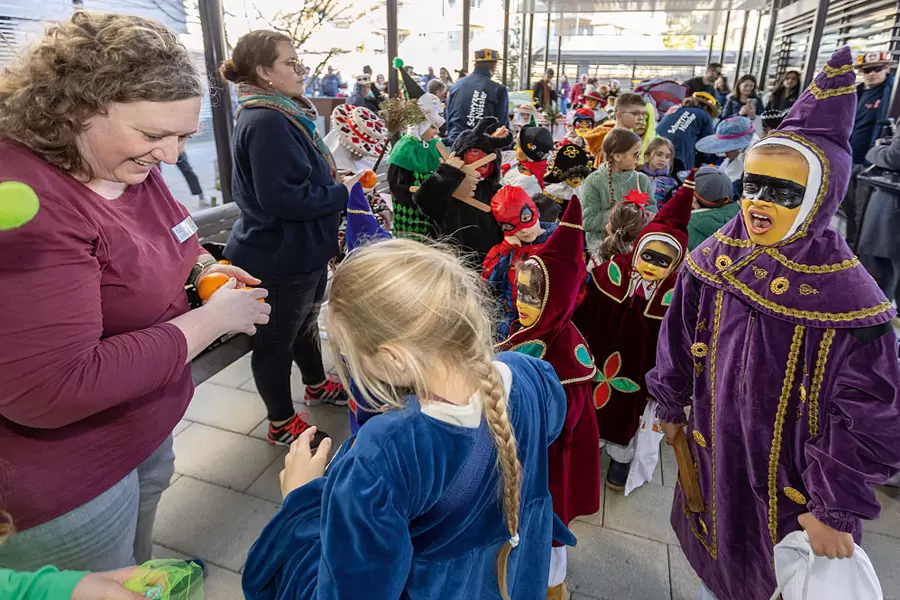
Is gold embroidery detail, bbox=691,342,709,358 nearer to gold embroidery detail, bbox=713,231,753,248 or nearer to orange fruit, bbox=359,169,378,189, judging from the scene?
gold embroidery detail, bbox=713,231,753,248

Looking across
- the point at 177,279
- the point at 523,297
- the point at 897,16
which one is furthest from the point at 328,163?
the point at 897,16

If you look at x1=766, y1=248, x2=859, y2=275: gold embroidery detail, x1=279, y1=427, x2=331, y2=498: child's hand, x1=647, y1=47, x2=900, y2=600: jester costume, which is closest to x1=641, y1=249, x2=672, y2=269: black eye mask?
x1=647, y1=47, x2=900, y2=600: jester costume

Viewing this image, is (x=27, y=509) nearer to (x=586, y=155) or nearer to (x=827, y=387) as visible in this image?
(x=827, y=387)

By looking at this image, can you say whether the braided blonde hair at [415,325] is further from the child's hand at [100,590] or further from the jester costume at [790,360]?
the jester costume at [790,360]

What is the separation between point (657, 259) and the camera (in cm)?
203

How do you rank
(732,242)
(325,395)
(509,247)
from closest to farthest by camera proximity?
(732,242) → (509,247) → (325,395)

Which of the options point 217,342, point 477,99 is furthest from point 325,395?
point 477,99

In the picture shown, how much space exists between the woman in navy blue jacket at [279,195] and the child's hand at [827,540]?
1.82 metres

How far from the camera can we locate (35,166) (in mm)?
917

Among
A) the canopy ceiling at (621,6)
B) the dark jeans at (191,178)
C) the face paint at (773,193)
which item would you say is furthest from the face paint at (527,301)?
the canopy ceiling at (621,6)

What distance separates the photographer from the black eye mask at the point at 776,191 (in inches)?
48.4

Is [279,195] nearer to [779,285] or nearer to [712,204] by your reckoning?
[779,285]

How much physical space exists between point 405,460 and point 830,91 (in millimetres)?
1221

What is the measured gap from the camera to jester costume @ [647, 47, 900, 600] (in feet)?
3.77
